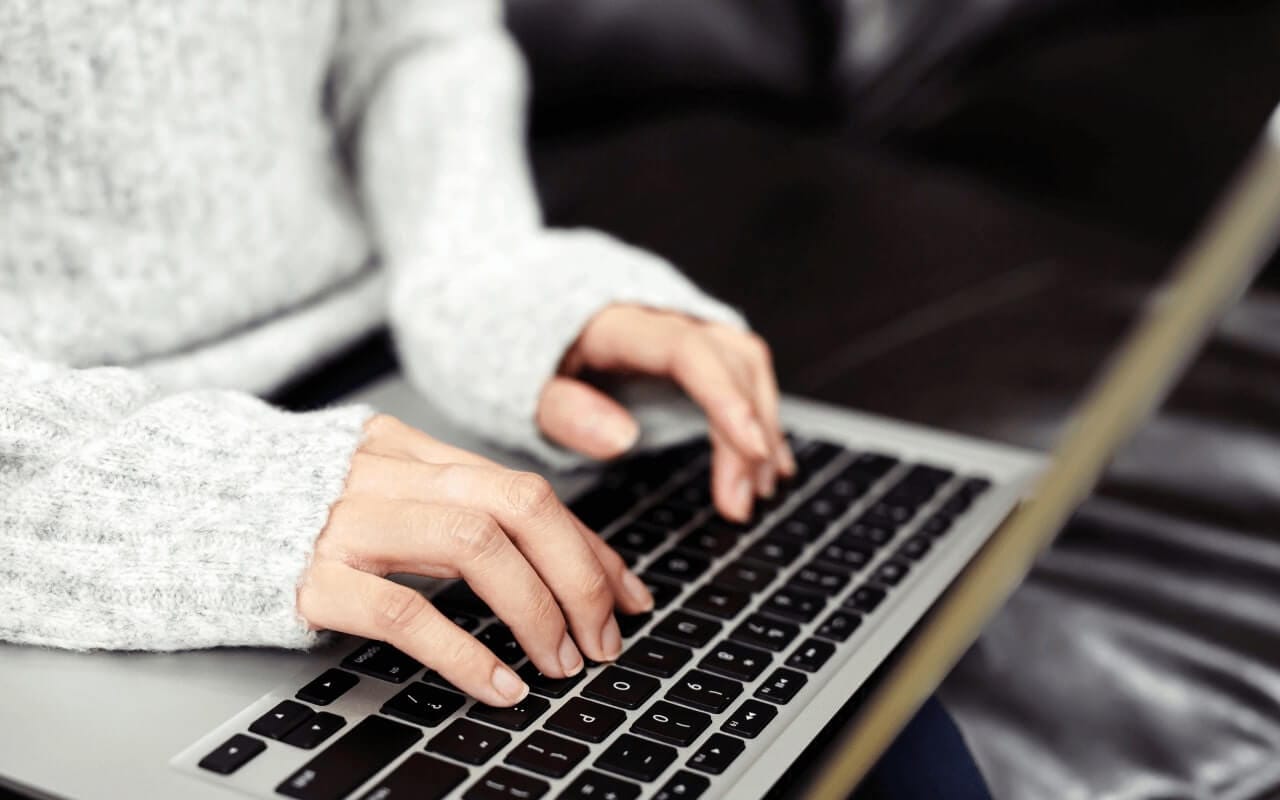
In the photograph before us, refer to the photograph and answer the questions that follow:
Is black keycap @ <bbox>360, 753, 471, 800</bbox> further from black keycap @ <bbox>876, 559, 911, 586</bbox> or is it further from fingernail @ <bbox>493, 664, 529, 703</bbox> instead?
black keycap @ <bbox>876, 559, 911, 586</bbox>

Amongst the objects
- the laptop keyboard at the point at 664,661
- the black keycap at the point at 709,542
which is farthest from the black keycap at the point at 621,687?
the black keycap at the point at 709,542

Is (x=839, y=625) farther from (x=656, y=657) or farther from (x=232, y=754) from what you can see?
(x=232, y=754)

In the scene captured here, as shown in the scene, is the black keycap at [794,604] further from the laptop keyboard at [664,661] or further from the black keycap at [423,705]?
the black keycap at [423,705]

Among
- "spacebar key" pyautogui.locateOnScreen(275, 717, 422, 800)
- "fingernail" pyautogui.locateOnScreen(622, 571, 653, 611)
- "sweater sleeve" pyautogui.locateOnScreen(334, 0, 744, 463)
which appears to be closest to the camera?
"spacebar key" pyautogui.locateOnScreen(275, 717, 422, 800)

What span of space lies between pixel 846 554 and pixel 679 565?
7 cm

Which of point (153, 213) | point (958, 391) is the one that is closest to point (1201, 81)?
point (958, 391)

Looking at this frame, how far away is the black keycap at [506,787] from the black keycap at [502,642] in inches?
2.4

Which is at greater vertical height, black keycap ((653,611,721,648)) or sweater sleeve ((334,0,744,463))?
sweater sleeve ((334,0,744,463))

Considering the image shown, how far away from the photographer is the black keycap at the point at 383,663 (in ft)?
1.41

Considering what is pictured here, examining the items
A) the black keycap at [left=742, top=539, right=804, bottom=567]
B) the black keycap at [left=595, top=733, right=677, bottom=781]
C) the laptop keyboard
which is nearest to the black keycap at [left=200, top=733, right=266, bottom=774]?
the laptop keyboard

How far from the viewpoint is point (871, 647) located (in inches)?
18.4

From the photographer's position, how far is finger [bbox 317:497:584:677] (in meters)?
0.42

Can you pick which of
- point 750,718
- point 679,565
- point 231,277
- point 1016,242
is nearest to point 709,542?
point 679,565

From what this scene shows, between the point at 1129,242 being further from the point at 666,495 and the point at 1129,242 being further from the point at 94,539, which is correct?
the point at 94,539
